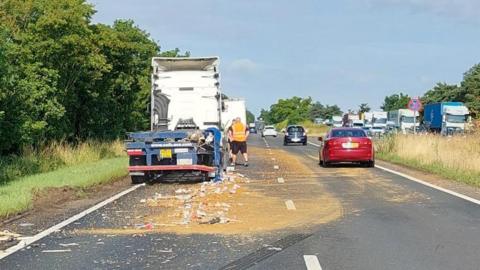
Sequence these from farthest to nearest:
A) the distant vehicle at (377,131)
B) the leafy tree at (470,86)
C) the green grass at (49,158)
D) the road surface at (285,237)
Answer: the leafy tree at (470,86)
the distant vehicle at (377,131)
the green grass at (49,158)
the road surface at (285,237)

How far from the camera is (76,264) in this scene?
8102 millimetres

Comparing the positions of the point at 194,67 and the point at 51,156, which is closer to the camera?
the point at 194,67

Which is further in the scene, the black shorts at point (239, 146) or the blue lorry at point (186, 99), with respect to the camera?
the black shorts at point (239, 146)

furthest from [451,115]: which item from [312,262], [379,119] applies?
[312,262]

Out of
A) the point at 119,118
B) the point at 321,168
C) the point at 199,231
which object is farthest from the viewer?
the point at 119,118

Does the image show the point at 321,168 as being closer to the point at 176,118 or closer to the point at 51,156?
the point at 176,118

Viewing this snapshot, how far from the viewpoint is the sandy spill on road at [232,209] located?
10.7 meters

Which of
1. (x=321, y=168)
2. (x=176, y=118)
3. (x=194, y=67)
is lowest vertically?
(x=321, y=168)

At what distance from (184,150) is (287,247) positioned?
962 cm

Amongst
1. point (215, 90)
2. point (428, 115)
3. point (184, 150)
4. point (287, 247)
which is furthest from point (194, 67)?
point (428, 115)

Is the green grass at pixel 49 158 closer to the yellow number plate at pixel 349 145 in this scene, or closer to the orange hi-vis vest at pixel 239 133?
the orange hi-vis vest at pixel 239 133

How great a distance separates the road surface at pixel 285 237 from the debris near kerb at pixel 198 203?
180 mm

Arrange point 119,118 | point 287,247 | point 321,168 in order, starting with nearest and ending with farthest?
point 287,247 < point 321,168 < point 119,118

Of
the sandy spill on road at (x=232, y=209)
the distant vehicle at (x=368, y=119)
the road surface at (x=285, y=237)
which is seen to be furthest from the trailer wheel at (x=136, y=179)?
the distant vehicle at (x=368, y=119)
